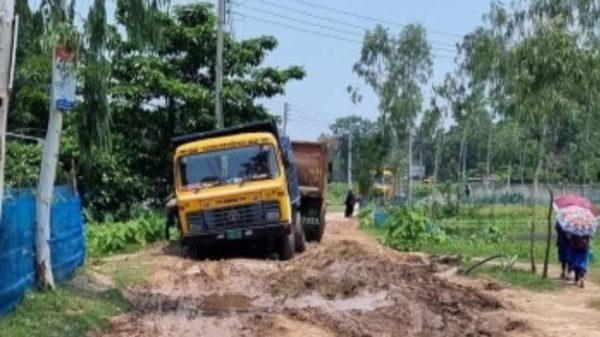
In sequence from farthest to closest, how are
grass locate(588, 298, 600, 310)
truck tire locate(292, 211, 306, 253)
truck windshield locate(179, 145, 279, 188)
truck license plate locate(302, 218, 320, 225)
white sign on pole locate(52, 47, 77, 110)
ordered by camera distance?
truck license plate locate(302, 218, 320, 225) → truck tire locate(292, 211, 306, 253) → truck windshield locate(179, 145, 279, 188) → grass locate(588, 298, 600, 310) → white sign on pole locate(52, 47, 77, 110)

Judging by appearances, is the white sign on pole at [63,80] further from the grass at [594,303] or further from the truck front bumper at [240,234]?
the truck front bumper at [240,234]

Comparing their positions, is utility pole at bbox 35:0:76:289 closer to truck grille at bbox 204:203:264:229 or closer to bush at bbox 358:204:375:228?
truck grille at bbox 204:203:264:229

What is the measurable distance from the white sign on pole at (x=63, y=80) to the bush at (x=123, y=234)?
31.7ft

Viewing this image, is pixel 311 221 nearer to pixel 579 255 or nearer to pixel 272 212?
pixel 272 212

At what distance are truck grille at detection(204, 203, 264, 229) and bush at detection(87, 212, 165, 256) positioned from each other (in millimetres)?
3307

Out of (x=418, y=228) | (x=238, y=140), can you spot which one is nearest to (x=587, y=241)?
(x=238, y=140)

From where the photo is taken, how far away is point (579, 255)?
51.7 ft

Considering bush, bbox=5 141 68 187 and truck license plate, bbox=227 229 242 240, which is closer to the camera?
truck license plate, bbox=227 229 242 240

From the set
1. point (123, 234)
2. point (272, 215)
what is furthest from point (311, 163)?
point (272, 215)

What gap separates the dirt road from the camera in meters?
11.5

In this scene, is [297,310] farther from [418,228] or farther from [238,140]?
[418,228]

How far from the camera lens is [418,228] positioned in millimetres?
26641

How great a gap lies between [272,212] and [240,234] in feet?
2.70

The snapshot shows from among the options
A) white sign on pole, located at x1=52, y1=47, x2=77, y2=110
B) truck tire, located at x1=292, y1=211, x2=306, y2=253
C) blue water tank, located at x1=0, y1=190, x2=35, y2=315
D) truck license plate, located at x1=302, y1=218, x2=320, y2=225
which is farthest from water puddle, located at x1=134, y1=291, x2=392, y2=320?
truck license plate, located at x1=302, y1=218, x2=320, y2=225
